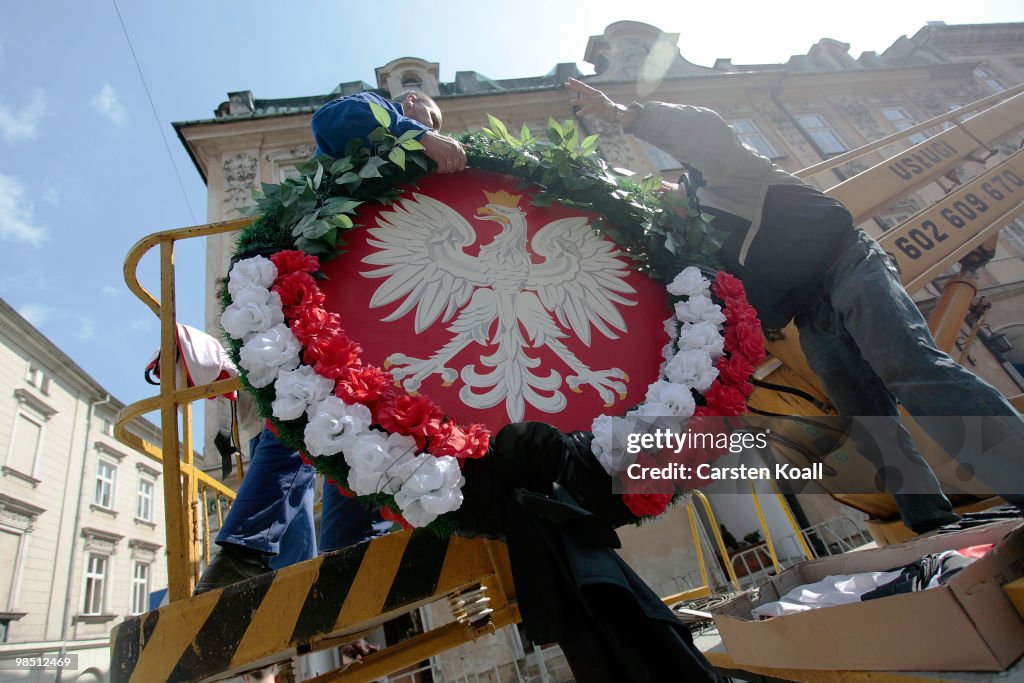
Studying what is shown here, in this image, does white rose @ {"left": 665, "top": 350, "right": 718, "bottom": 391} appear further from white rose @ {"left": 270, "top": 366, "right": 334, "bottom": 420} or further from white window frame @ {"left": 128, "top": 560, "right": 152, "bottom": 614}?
white window frame @ {"left": 128, "top": 560, "right": 152, "bottom": 614}

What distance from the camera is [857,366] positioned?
6.86 feet

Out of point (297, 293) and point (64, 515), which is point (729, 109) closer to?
point (297, 293)

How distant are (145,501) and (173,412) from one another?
755 inches

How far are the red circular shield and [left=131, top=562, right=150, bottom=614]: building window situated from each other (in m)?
17.6

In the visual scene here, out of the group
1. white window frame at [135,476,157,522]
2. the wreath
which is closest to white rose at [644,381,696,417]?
the wreath

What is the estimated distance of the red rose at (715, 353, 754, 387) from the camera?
1.53 metres

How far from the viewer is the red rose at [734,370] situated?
60.1 inches

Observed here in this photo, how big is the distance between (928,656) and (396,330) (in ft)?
5.00

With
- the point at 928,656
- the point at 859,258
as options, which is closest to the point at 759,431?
the point at 859,258

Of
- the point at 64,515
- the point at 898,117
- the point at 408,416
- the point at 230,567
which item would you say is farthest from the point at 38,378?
the point at 898,117

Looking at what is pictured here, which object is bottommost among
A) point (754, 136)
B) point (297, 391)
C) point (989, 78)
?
point (297, 391)

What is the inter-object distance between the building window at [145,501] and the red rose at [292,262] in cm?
1908

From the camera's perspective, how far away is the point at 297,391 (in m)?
1.22

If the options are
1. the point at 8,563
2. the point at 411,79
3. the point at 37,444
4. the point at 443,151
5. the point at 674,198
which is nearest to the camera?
the point at 443,151
